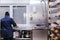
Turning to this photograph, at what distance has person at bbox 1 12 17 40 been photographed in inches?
197

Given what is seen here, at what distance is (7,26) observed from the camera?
5.02m

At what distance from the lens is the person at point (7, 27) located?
197 inches

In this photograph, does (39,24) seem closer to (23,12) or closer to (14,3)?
(23,12)

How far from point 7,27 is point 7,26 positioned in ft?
0.10

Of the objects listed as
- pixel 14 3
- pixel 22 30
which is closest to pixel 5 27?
pixel 22 30

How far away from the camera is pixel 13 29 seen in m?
5.20

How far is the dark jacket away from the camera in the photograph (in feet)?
16.4

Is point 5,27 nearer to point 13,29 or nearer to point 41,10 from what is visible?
point 13,29

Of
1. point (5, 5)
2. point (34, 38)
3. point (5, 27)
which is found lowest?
point (34, 38)

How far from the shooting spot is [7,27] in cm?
502

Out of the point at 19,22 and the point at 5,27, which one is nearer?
the point at 5,27

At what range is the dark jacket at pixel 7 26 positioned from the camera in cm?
499

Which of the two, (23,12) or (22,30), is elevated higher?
(23,12)

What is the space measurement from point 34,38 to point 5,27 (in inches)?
39.4
